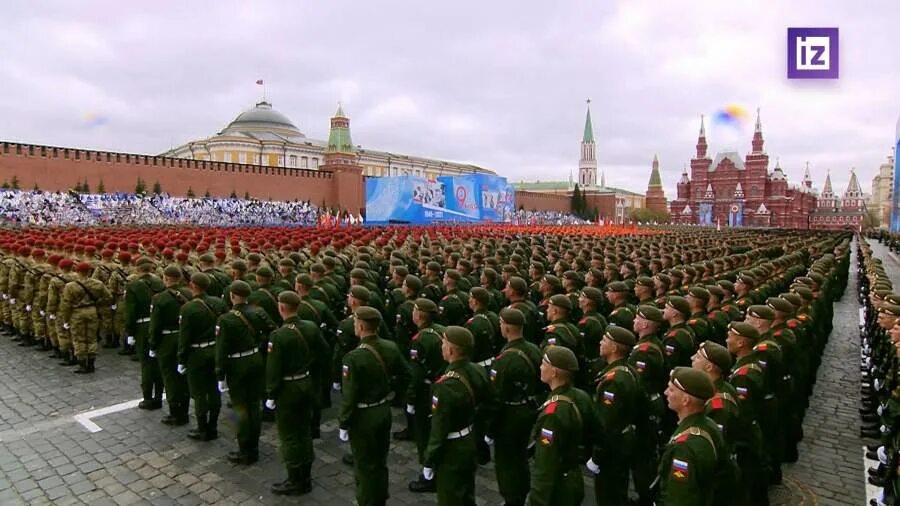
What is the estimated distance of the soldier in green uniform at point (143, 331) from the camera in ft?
20.3

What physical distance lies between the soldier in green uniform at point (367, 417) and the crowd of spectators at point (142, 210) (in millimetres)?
26971

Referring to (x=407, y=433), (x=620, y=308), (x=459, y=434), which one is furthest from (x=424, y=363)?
(x=620, y=308)

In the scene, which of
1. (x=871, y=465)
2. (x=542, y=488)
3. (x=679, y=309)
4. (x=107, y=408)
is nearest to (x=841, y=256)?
(x=871, y=465)

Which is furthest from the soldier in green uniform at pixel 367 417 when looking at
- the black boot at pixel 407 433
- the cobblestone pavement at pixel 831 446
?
the cobblestone pavement at pixel 831 446

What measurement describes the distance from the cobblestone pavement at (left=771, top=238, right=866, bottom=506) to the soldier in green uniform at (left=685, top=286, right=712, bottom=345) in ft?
4.53

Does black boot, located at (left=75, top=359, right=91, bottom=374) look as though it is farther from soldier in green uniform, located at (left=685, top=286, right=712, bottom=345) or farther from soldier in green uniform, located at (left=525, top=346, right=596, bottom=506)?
soldier in green uniform, located at (left=685, top=286, right=712, bottom=345)

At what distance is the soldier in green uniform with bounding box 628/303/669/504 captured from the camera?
13.0 feet

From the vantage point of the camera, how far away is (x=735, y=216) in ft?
248

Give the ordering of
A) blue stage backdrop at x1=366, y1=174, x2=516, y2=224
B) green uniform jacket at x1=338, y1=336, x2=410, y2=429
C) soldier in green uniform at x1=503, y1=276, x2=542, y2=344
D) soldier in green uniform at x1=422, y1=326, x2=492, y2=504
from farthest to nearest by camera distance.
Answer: blue stage backdrop at x1=366, y1=174, x2=516, y2=224, soldier in green uniform at x1=503, y1=276, x2=542, y2=344, green uniform jacket at x1=338, y1=336, x2=410, y2=429, soldier in green uniform at x1=422, y1=326, x2=492, y2=504

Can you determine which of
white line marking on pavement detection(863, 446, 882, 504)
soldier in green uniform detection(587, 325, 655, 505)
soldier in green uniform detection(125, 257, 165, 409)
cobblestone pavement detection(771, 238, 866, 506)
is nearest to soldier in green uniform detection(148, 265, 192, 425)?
soldier in green uniform detection(125, 257, 165, 409)

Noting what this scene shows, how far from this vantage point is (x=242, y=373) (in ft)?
16.1

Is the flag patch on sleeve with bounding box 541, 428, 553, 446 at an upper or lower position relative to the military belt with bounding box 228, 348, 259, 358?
lower

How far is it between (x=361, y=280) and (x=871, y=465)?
18.7 ft

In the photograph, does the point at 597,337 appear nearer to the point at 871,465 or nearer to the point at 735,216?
the point at 871,465
